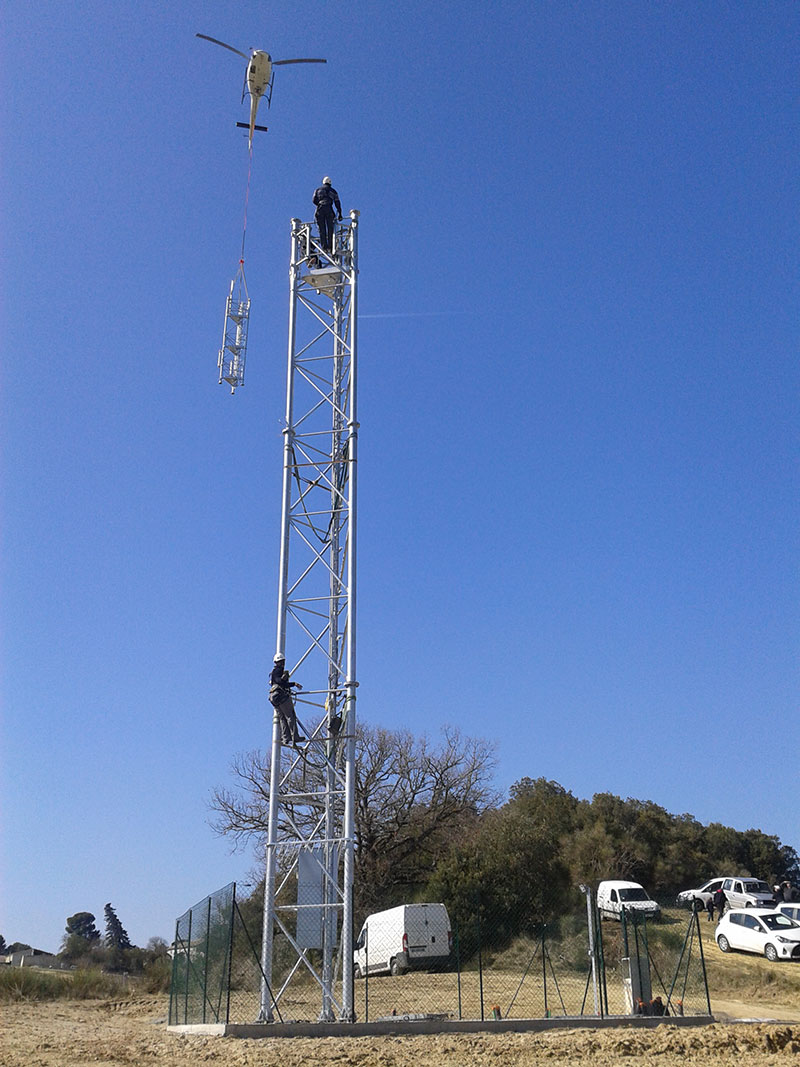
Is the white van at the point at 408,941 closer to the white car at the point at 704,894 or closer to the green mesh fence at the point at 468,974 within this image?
the green mesh fence at the point at 468,974

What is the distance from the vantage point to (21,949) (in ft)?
170

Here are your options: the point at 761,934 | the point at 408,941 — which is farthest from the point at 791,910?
the point at 408,941

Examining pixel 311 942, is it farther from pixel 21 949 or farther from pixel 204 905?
pixel 21 949

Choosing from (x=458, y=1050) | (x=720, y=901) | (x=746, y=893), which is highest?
(x=746, y=893)

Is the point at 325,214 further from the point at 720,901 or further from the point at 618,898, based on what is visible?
the point at 720,901

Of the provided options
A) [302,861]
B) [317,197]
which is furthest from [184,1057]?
[317,197]

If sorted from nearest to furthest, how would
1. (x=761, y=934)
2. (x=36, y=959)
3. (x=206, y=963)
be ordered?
1. (x=206, y=963)
2. (x=761, y=934)
3. (x=36, y=959)

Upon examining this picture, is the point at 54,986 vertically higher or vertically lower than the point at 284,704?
lower

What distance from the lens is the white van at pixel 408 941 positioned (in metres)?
23.6

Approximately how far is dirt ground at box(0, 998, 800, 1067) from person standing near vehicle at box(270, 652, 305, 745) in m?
4.76

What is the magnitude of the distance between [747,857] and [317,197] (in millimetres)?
44421

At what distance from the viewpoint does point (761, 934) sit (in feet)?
88.1

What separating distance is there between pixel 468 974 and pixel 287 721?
9268mm

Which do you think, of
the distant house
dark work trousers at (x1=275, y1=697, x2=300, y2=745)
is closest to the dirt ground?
dark work trousers at (x1=275, y1=697, x2=300, y2=745)
